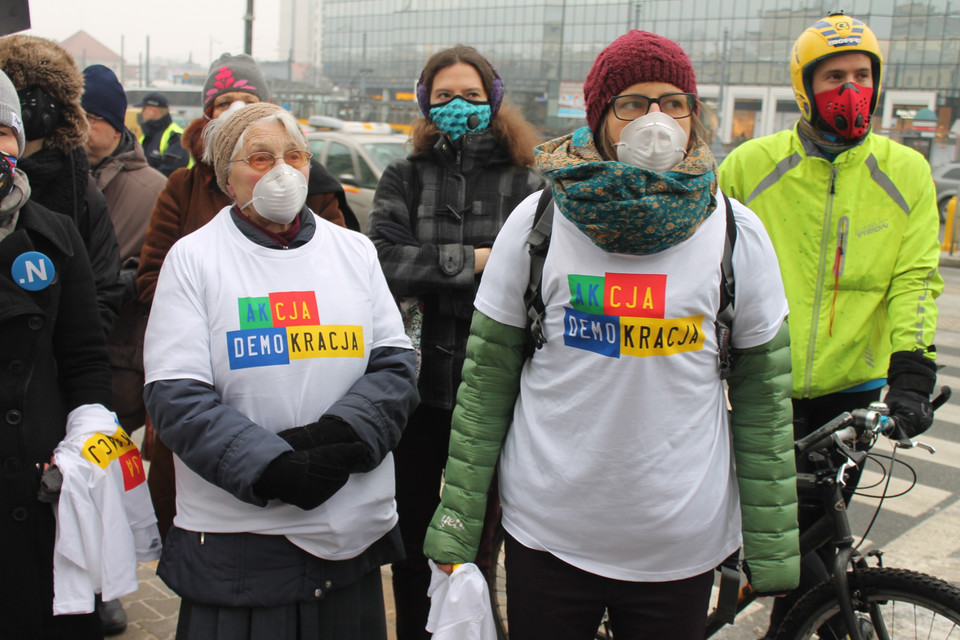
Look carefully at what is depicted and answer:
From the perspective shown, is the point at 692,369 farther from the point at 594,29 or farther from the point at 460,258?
the point at 594,29

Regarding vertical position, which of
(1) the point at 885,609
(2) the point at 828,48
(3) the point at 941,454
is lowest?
(3) the point at 941,454

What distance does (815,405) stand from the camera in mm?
3051

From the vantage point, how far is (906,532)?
4.82 meters

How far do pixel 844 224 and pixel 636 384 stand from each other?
1.28 m

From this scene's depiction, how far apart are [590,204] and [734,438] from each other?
0.69 metres

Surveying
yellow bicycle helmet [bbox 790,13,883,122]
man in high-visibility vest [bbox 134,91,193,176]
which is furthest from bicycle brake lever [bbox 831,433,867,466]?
man in high-visibility vest [bbox 134,91,193,176]

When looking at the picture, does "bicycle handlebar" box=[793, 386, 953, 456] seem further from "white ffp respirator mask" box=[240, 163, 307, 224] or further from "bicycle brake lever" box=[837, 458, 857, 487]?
"white ffp respirator mask" box=[240, 163, 307, 224]

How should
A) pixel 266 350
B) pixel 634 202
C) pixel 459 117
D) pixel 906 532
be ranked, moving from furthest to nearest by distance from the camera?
pixel 906 532 → pixel 459 117 → pixel 266 350 → pixel 634 202

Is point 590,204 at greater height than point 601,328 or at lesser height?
greater

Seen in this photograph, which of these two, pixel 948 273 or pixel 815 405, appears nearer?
pixel 815 405

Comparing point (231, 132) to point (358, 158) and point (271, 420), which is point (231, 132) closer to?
point (271, 420)

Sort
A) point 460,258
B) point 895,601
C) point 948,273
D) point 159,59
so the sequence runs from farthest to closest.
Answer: point 159,59, point 948,273, point 460,258, point 895,601

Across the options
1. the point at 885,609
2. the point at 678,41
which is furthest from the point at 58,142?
the point at 678,41

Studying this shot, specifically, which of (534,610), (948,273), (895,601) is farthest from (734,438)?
(948,273)
